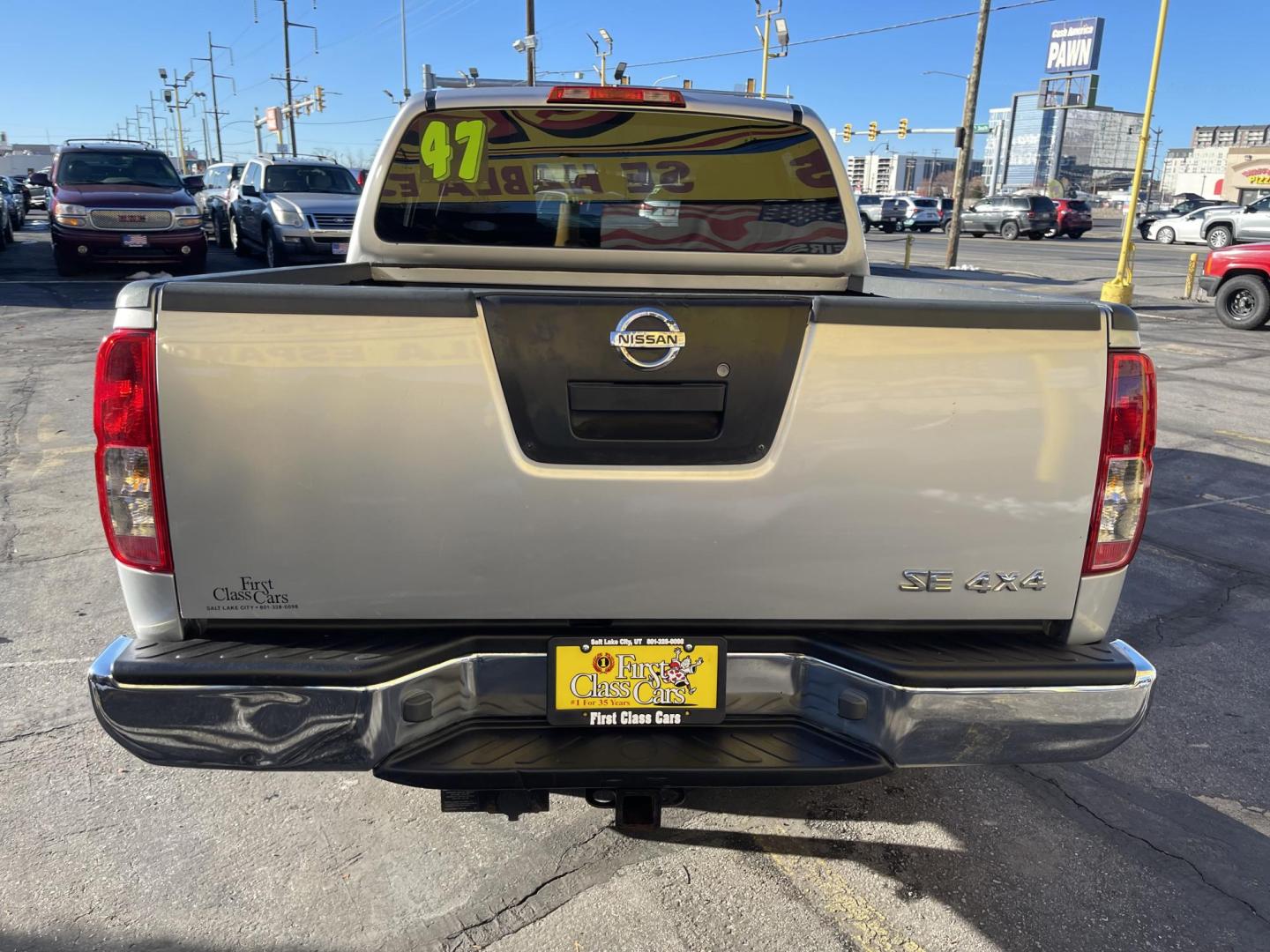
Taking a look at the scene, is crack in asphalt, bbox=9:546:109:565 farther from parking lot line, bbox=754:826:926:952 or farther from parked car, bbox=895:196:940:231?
parked car, bbox=895:196:940:231

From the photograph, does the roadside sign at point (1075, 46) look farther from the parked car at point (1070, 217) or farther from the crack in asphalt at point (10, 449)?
the crack in asphalt at point (10, 449)

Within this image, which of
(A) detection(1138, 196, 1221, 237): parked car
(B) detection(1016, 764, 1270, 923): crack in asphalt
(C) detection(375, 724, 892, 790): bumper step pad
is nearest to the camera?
(C) detection(375, 724, 892, 790): bumper step pad

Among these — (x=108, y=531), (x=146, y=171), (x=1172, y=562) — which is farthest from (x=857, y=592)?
(x=146, y=171)

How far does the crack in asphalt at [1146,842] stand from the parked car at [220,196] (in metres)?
21.2

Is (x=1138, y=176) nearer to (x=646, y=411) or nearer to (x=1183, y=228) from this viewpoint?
(x=646, y=411)

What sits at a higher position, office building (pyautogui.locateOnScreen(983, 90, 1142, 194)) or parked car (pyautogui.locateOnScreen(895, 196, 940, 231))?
office building (pyautogui.locateOnScreen(983, 90, 1142, 194))

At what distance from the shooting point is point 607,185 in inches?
150

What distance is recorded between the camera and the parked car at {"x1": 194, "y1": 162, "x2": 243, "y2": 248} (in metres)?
21.9

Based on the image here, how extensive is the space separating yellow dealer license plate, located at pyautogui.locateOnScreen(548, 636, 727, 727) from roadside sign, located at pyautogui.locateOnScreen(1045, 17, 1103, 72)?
114 m

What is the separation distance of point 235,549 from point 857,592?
1.43 m

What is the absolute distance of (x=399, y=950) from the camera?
2.47 m

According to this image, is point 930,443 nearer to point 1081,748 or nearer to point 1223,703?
point 1081,748

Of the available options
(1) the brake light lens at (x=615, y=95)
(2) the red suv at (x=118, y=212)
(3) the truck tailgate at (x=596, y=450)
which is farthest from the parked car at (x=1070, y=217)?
(3) the truck tailgate at (x=596, y=450)

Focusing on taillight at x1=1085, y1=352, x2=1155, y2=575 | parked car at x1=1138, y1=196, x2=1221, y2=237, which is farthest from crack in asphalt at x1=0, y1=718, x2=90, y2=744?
parked car at x1=1138, y1=196, x2=1221, y2=237
